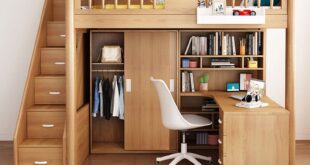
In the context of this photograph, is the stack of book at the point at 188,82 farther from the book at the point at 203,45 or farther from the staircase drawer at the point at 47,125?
the staircase drawer at the point at 47,125

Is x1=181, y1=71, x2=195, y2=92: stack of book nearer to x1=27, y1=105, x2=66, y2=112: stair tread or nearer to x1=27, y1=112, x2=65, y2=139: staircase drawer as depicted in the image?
x1=27, y1=105, x2=66, y2=112: stair tread

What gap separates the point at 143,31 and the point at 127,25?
1.22 metres

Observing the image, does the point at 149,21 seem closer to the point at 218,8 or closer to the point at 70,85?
the point at 218,8

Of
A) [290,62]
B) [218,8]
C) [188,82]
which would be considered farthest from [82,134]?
[290,62]

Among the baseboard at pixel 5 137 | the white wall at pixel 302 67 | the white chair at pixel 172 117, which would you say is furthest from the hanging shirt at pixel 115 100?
the white wall at pixel 302 67

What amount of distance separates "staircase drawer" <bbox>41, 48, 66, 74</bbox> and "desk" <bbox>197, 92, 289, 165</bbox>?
2159mm

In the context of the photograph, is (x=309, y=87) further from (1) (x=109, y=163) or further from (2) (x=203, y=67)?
(1) (x=109, y=163)

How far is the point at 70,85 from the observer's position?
463cm

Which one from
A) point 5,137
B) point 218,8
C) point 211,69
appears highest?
point 218,8

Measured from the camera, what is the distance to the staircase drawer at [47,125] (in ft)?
16.5

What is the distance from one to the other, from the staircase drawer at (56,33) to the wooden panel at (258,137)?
8.14 feet

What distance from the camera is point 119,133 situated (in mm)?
6250

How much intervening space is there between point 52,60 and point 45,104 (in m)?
0.55

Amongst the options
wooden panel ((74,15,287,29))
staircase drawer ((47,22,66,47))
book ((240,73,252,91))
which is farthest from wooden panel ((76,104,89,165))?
book ((240,73,252,91))
